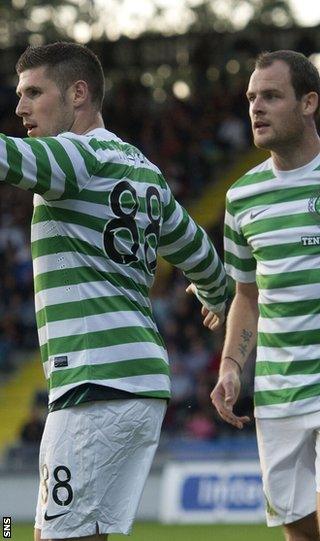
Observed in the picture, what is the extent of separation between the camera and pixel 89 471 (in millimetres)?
5137

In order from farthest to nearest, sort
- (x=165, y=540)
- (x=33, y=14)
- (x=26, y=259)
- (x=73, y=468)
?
(x=33, y=14)
(x=26, y=259)
(x=165, y=540)
(x=73, y=468)

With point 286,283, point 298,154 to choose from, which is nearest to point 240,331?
point 286,283

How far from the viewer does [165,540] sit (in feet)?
40.4

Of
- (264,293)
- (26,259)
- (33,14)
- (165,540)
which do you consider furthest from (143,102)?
(264,293)

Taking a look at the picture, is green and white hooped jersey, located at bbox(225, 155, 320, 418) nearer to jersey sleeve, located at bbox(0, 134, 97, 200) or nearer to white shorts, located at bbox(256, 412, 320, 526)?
white shorts, located at bbox(256, 412, 320, 526)

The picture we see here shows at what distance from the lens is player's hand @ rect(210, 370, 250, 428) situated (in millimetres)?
6098

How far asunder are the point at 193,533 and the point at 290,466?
7.23 m

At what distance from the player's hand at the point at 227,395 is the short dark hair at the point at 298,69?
3.97ft

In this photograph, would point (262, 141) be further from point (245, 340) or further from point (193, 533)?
point (193, 533)

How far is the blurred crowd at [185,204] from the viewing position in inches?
655

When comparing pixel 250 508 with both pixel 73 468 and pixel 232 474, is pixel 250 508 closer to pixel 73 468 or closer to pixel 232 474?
pixel 232 474

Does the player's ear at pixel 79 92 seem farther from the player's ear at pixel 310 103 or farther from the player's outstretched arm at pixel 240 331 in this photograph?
the player's outstretched arm at pixel 240 331

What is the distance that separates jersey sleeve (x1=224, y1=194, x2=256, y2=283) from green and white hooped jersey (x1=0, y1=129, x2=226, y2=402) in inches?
41.4

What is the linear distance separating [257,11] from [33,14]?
3.51m
